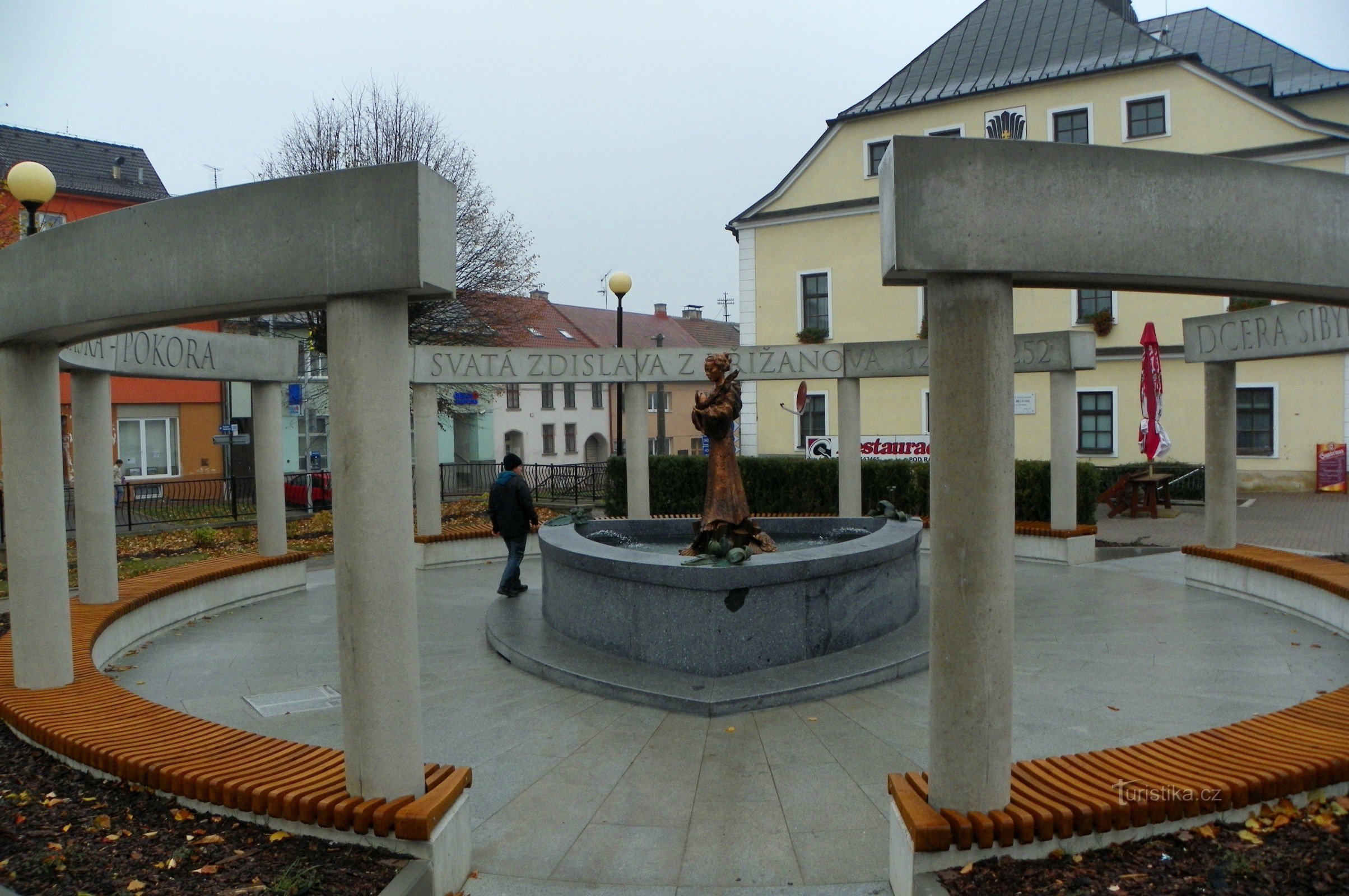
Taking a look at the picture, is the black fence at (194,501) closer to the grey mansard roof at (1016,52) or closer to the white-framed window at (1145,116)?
the grey mansard roof at (1016,52)

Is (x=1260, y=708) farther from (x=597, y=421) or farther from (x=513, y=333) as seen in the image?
(x=597, y=421)

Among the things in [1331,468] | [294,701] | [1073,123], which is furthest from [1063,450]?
[1073,123]

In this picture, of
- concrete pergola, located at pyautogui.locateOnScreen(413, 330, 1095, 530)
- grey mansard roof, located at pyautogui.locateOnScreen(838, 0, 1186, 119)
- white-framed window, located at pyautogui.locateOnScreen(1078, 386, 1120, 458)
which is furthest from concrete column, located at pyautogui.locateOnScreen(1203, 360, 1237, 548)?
grey mansard roof, located at pyautogui.locateOnScreen(838, 0, 1186, 119)

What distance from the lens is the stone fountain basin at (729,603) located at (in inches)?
312

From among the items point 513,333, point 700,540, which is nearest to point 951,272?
point 700,540

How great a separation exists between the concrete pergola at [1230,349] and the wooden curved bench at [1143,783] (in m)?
5.00

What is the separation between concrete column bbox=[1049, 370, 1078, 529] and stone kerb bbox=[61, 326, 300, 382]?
10859mm

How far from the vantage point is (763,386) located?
32.4m

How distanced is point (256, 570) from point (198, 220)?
8.51m

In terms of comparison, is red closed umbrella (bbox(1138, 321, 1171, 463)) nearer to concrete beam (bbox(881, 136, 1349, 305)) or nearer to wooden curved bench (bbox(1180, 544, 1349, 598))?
wooden curved bench (bbox(1180, 544, 1349, 598))

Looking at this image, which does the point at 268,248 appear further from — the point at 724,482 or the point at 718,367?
the point at 724,482

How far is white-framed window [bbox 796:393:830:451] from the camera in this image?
31.8 metres

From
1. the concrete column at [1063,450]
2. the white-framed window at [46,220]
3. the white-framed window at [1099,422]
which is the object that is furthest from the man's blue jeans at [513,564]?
the white-framed window at [1099,422]

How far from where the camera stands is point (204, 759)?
5.33 metres
